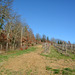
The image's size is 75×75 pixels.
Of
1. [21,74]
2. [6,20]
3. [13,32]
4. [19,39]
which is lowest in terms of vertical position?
[21,74]

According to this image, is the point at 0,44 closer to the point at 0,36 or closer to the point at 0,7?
the point at 0,36

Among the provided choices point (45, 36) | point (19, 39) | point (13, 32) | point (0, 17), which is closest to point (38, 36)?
point (45, 36)

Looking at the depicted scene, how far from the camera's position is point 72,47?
13.6 m

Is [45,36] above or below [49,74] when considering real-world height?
above

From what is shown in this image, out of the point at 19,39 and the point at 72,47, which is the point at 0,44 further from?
the point at 72,47

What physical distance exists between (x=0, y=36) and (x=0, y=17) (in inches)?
314

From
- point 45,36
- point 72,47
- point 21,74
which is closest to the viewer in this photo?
point 21,74

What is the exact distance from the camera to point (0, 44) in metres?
19.5

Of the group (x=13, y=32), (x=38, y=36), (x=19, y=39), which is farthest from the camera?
(x=38, y=36)

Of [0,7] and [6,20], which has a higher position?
[0,7]

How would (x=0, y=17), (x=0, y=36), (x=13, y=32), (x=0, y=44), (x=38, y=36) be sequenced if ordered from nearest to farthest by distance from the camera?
(x=0, y=17) < (x=0, y=44) < (x=0, y=36) < (x=13, y=32) < (x=38, y=36)

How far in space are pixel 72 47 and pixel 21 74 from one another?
11007 millimetres

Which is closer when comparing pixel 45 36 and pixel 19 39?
pixel 19 39

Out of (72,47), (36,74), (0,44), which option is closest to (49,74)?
(36,74)
